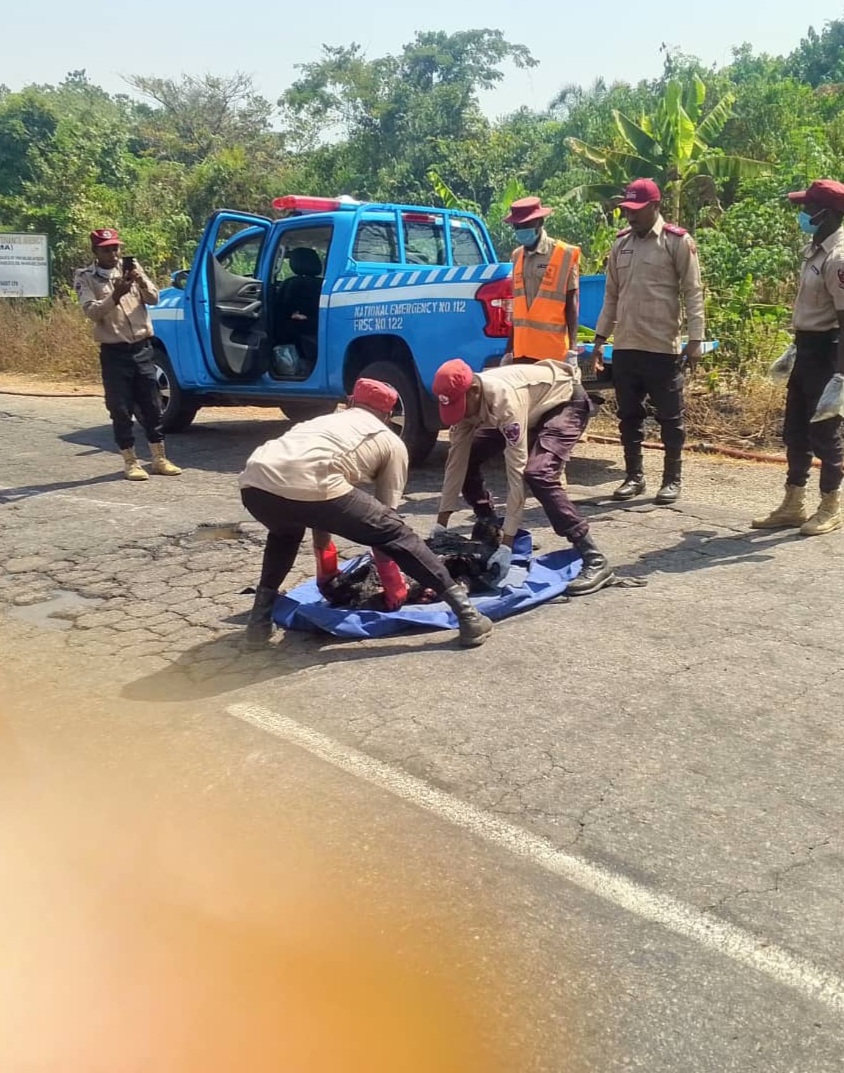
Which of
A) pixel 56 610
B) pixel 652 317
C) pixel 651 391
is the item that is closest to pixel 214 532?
pixel 56 610

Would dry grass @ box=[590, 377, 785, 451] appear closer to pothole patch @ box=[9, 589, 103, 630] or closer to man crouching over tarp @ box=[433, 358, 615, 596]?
man crouching over tarp @ box=[433, 358, 615, 596]

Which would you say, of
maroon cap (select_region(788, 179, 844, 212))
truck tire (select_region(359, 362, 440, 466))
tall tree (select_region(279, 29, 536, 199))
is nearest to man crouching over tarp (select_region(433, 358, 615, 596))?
maroon cap (select_region(788, 179, 844, 212))

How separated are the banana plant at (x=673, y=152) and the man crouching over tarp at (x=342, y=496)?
44.3 feet

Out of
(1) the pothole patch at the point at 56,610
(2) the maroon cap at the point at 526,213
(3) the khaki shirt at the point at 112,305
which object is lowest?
(1) the pothole patch at the point at 56,610

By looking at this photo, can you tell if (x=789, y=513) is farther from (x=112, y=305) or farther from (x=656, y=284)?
(x=112, y=305)

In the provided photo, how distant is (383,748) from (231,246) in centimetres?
722

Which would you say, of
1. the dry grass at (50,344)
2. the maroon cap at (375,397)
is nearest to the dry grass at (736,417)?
the maroon cap at (375,397)

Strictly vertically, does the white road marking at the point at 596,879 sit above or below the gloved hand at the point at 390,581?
below

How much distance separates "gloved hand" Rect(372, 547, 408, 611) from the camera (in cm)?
495

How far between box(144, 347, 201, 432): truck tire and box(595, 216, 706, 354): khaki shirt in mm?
5027

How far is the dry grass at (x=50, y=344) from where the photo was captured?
16.8m

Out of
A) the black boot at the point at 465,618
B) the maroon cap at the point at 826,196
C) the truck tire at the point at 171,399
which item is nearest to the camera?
the black boot at the point at 465,618

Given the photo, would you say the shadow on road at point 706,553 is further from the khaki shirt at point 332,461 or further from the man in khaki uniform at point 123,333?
the man in khaki uniform at point 123,333

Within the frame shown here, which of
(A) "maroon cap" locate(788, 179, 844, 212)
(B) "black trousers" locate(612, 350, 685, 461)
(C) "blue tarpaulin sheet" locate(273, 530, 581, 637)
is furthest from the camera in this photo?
(B) "black trousers" locate(612, 350, 685, 461)
